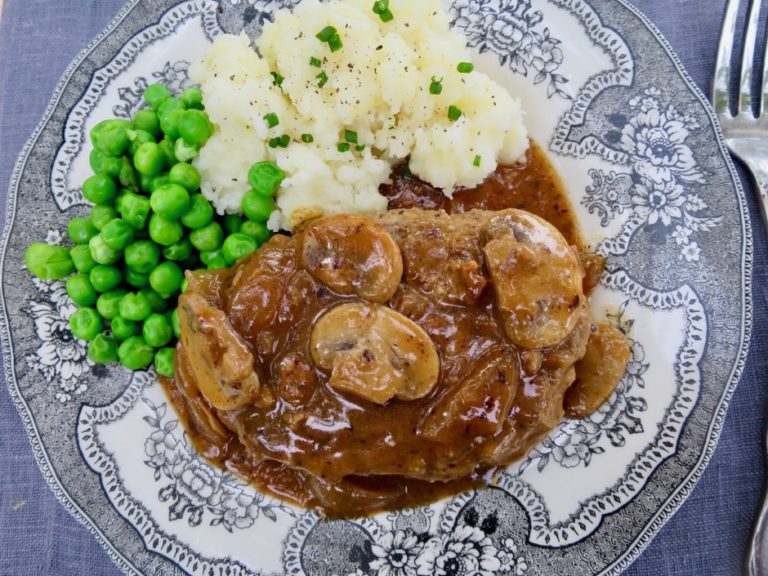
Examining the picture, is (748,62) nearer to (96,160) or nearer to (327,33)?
(327,33)

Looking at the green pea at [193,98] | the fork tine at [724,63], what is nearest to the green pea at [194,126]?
the green pea at [193,98]

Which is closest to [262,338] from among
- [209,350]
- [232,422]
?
[209,350]

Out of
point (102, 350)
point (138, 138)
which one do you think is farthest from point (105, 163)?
point (102, 350)

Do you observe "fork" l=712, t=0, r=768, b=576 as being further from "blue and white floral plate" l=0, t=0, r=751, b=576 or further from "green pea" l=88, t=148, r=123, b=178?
"green pea" l=88, t=148, r=123, b=178

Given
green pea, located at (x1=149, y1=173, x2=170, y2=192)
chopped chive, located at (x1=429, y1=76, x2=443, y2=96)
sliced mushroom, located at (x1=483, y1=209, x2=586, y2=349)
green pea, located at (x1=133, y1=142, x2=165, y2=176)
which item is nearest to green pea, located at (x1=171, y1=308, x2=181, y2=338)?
green pea, located at (x1=149, y1=173, x2=170, y2=192)

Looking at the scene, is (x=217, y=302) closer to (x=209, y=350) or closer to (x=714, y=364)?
(x=209, y=350)
